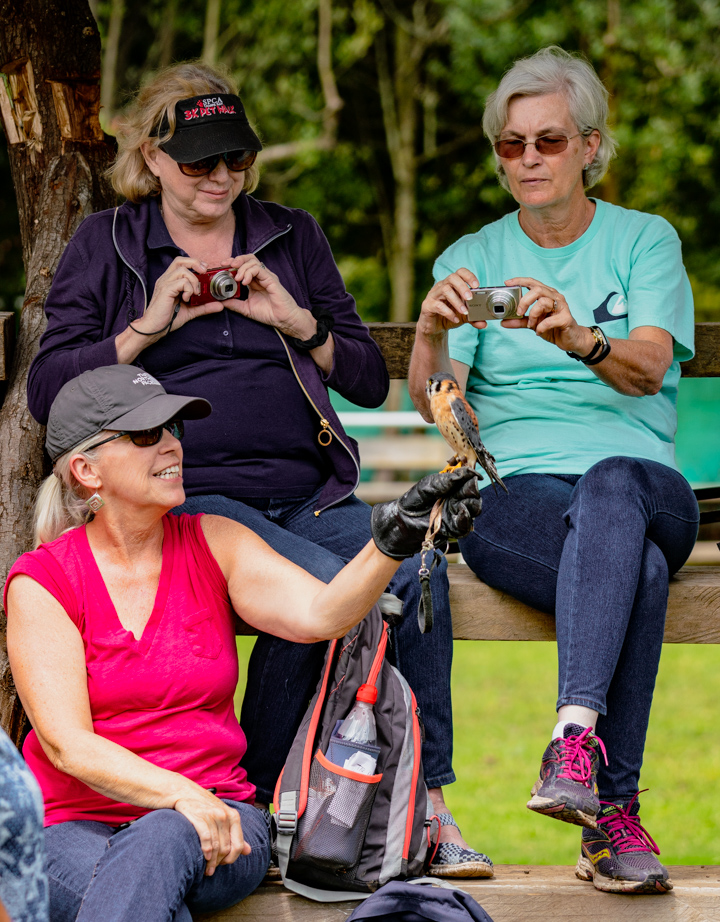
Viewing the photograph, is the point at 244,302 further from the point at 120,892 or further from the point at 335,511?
the point at 120,892

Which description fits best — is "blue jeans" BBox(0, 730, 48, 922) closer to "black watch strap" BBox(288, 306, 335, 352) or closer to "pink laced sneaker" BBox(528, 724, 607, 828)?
"pink laced sneaker" BBox(528, 724, 607, 828)

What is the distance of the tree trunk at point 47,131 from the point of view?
3.16 m

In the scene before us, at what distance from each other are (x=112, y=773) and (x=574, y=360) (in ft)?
4.98

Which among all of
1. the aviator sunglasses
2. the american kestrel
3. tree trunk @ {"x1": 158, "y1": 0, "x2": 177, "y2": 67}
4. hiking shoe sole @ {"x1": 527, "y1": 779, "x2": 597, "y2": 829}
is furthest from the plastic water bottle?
tree trunk @ {"x1": 158, "y1": 0, "x2": 177, "y2": 67}

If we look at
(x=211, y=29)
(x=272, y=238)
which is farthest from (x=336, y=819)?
(x=211, y=29)

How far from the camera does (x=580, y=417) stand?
284 centimetres

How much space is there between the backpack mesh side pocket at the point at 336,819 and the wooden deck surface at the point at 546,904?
0.14 metres

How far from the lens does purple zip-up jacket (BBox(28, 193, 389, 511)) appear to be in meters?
2.74

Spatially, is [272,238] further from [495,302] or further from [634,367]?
[634,367]

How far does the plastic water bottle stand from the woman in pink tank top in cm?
18

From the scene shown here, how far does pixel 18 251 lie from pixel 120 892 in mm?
11390

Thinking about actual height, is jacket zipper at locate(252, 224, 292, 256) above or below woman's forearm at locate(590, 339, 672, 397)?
above

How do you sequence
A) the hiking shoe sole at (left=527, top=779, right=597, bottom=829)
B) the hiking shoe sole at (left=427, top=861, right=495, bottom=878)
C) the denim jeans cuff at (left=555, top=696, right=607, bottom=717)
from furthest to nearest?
1. the hiking shoe sole at (left=427, top=861, right=495, bottom=878)
2. the denim jeans cuff at (left=555, top=696, right=607, bottom=717)
3. the hiking shoe sole at (left=527, top=779, right=597, bottom=829)

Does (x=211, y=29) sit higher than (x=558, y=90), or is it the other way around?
(x=211, y=29)
